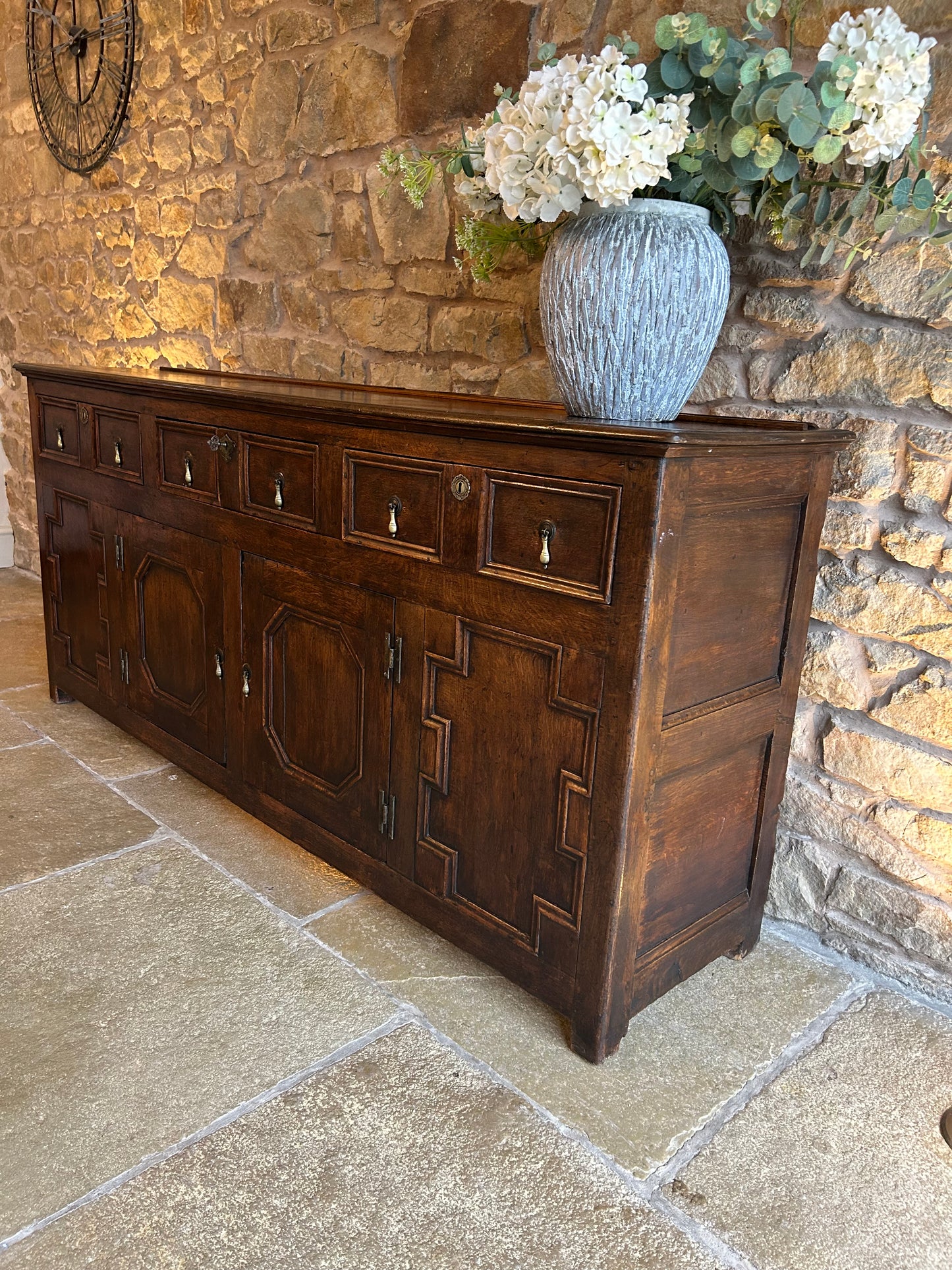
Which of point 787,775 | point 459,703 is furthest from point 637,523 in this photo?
point 787,775

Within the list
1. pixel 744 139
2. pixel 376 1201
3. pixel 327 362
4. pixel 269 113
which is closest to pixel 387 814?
pixel 376 1201

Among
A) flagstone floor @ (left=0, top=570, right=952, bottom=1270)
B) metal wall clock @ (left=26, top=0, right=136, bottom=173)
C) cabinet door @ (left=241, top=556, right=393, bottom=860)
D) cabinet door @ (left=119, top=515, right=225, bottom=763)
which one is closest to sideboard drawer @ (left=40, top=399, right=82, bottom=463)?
cabinet door @ (left=119, top=515, right=225, bottom=763)

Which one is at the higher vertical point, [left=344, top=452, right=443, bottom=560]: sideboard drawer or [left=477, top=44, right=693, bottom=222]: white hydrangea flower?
[left=477, top=44, right=693, bottom=222]: white hydrangea flower

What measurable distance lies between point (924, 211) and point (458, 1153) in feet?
5.28

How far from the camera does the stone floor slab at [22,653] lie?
3197mm

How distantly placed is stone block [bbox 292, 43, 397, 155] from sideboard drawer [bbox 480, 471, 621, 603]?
148cm

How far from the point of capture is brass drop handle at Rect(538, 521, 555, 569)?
1424 mm

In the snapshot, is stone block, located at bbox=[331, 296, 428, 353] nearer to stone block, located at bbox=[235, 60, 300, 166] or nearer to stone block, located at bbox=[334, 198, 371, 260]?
stone block, located at bbox=[334, 198, 371, 260]

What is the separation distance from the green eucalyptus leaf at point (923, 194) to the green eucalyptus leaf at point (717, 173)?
0.27m

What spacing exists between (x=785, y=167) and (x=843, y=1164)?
1522mm

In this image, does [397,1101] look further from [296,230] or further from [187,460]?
[296,230]

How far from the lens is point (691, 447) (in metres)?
1.28

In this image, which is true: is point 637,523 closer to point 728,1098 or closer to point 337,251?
point 728,1098

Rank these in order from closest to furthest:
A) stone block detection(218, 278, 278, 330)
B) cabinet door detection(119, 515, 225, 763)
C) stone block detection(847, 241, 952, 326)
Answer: stone block detection(847, 241, 952, 326) < cabinet door detection(119, 515, 225, 763) < stone block detection(218, 278, 278, 330)
